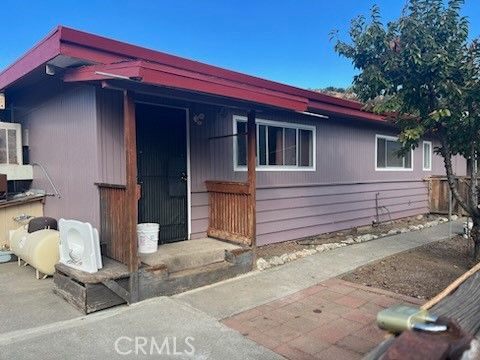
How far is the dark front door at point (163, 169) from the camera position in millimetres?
5215

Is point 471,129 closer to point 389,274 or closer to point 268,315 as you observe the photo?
point 389,274

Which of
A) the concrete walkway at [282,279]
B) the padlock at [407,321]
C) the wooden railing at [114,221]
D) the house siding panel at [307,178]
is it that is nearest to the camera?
the padlock at [407,321]

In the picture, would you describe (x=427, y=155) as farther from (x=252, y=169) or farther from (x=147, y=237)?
(x=147, y=237)

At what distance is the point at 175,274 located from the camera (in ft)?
14.4

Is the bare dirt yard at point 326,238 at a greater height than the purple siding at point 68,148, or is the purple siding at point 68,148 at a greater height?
the purple siding at point 68,148

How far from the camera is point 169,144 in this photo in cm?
544

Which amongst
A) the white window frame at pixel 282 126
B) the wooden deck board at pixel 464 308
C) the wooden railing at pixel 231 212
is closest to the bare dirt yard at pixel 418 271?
the wooden railing at pixel 231 212

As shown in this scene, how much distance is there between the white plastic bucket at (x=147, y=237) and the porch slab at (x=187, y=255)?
0.11m

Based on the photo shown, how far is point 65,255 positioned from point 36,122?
2.88 meters

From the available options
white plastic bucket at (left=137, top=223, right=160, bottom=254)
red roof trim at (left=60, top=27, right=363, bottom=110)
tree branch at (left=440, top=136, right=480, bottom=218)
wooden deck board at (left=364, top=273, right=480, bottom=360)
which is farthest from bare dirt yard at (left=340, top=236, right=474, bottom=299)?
red roof trim at (left=60, top=27, right=363, bottom=110)

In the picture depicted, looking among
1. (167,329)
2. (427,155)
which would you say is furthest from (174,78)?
(427,155)

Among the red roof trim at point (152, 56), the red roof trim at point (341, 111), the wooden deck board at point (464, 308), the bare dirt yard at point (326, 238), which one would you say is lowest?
the bare dirt yard at point (326, 238)

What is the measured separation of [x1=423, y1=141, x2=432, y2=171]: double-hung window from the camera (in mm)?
11438

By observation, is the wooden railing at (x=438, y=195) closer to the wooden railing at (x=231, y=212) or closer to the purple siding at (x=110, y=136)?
the wooden railing at (x=231, y=212)
